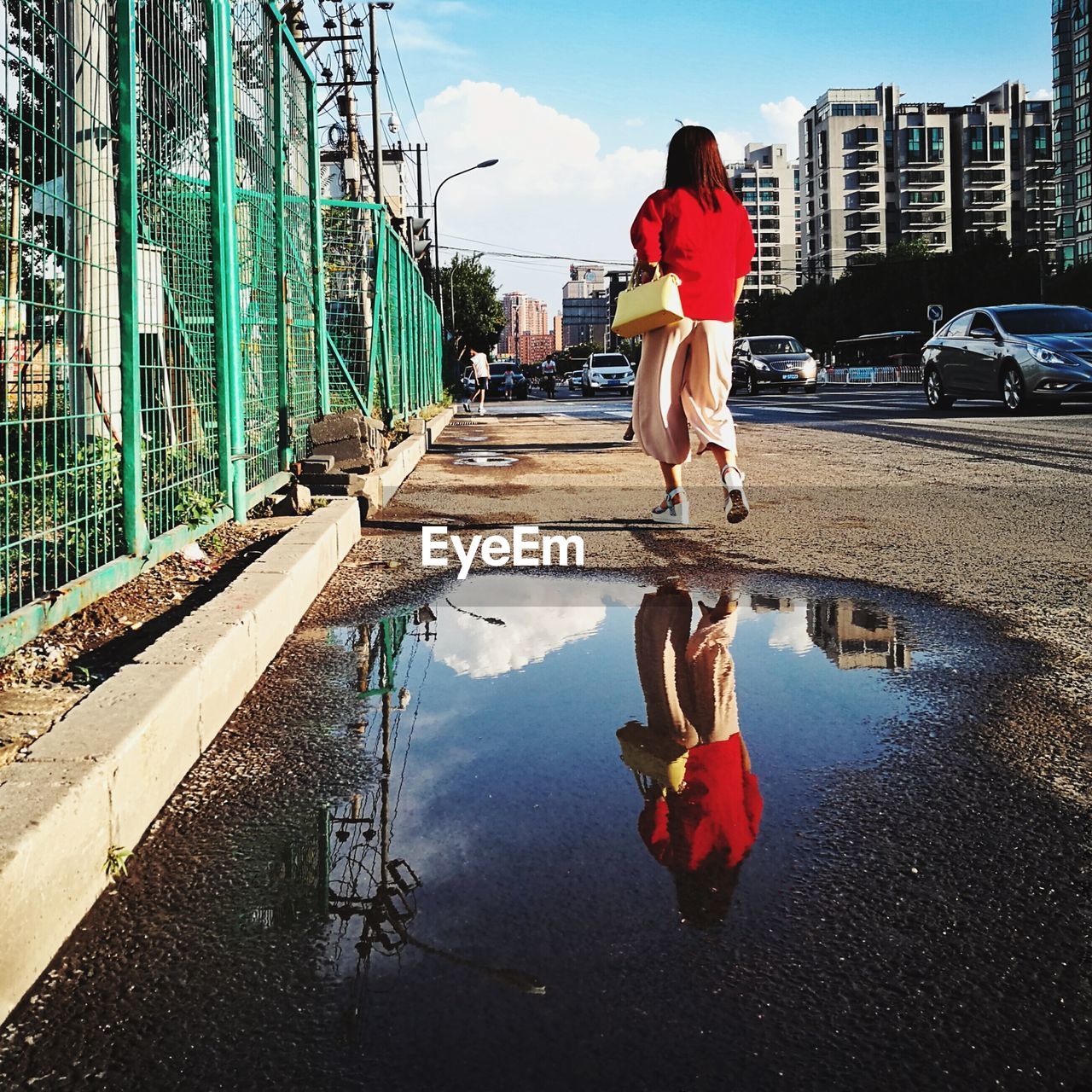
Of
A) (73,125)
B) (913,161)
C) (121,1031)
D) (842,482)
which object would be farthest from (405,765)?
(913,161)

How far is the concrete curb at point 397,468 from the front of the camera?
25.1 feet

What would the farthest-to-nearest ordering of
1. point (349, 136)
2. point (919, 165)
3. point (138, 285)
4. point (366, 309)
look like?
point (919, 165)
point (349, 136)
point (366, 309)
point (138, 285)

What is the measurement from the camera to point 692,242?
6.70m

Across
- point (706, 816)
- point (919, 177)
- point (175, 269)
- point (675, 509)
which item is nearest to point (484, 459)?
point (675, 509)

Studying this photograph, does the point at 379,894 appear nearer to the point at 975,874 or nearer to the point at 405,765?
the point at 405,765

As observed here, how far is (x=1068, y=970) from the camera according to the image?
193cm

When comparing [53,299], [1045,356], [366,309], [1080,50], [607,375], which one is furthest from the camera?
[1080,50]

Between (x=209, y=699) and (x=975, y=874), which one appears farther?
(x=209, y=699)

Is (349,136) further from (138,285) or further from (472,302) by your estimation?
(472,302)

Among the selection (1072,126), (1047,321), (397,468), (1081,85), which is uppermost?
(1081,85)

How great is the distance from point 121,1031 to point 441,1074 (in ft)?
1.59

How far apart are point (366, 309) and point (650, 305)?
5.53 m

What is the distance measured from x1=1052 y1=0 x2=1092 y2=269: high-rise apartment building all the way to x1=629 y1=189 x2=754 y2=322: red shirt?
107 meters

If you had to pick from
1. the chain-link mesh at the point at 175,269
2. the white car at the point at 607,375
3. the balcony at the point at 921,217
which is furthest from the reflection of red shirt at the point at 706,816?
the balcony at the point at 921,217
